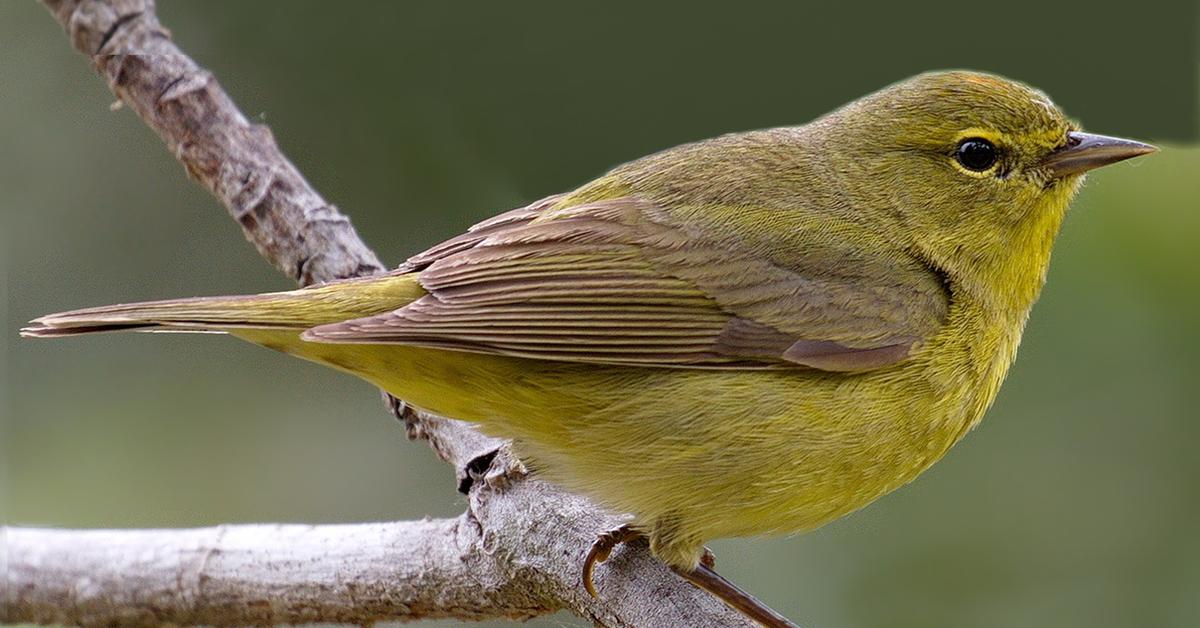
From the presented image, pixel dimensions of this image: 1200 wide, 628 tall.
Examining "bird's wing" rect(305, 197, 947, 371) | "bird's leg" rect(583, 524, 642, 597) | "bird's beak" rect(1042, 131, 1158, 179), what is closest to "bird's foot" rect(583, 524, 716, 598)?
"bird's leg" rect(583, 524, 642, 597)

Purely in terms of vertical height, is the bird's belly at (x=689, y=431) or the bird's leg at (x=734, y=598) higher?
the bird's belly at (x=689, y=431)

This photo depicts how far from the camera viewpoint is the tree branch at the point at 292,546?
128 inches

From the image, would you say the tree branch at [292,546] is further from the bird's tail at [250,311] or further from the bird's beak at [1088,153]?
the bird's beak at [1088,153]

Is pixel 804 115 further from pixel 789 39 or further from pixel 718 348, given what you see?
pixel 718 348

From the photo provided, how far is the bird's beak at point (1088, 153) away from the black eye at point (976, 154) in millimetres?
143

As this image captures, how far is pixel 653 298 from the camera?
327 cm

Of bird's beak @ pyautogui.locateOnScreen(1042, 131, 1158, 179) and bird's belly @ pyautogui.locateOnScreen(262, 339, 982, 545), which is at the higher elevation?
bird's beak @ pyautogui.locateOnScreen(1042, 131, 1158, 179)

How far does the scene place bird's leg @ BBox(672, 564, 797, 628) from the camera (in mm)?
3252

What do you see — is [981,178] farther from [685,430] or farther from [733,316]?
[685,430]

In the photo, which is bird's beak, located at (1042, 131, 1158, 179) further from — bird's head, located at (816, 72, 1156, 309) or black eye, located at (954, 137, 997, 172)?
black eye, located at (954, 137, 997, 172)

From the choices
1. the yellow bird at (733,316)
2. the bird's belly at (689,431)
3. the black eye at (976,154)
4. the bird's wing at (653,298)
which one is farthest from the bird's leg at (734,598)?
the black eye at (976,154)

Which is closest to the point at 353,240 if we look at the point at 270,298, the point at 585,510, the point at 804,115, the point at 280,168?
the point at 280,168

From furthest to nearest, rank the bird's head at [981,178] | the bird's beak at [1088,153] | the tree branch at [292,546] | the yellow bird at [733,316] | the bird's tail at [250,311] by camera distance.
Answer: the bird's head at [981,178], the bird's beak at [1088,153], the tree branch at [292,546], the yellow bird at [733,316], the bird's tail at [250,311]

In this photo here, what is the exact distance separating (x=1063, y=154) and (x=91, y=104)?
3.92 metres
